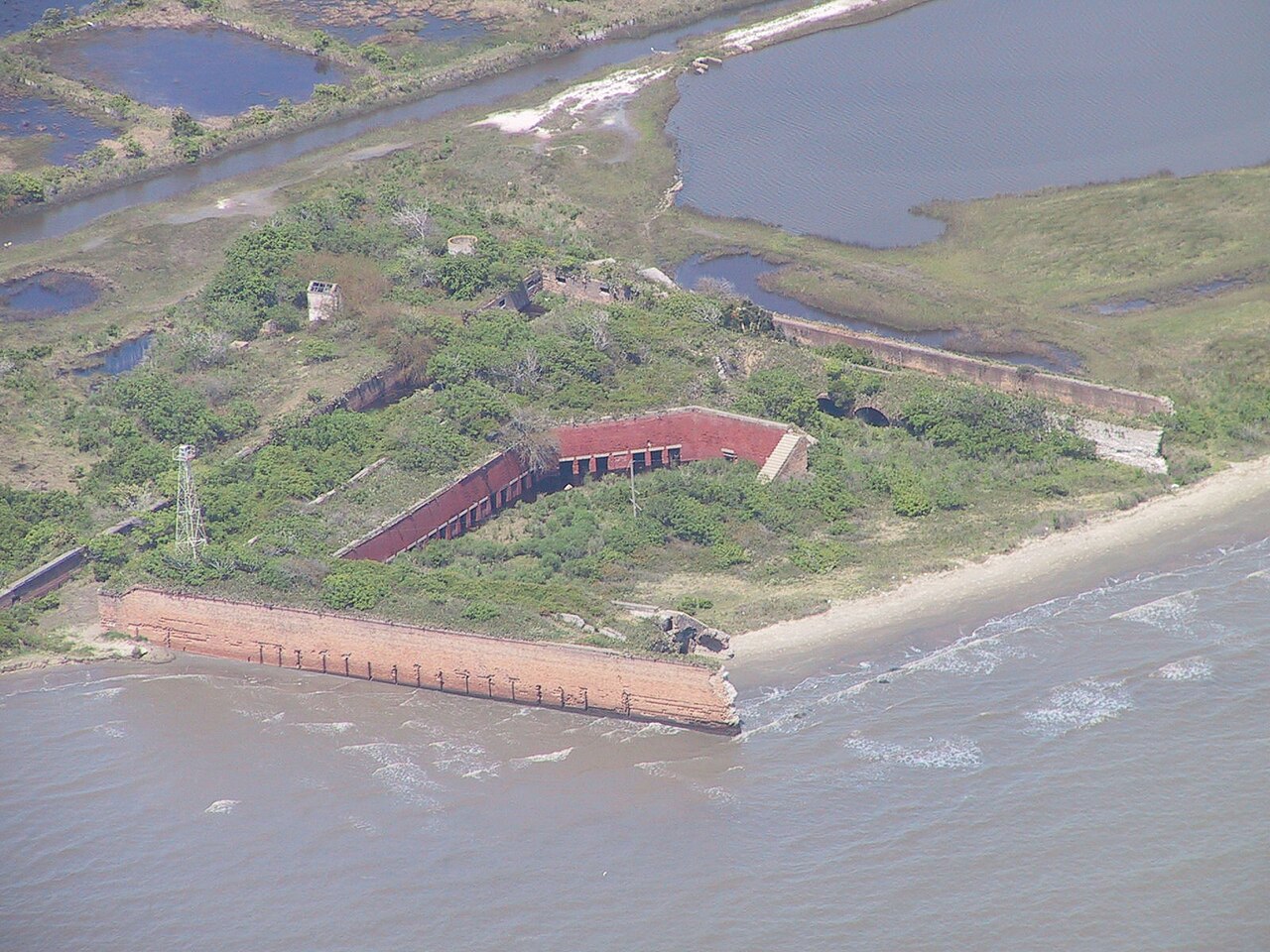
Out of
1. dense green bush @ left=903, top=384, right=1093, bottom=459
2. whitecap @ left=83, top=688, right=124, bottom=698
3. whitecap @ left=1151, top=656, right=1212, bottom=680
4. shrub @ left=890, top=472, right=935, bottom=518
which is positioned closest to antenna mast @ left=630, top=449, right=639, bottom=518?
shrub @ left=890, top=472, right=935, bottom=518

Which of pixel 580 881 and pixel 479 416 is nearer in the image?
pixel 580 881

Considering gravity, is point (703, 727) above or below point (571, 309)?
below

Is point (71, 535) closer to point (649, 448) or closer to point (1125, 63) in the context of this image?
point (649, 448)

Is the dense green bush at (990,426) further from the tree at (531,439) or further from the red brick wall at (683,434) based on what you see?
the tree at (531,439)

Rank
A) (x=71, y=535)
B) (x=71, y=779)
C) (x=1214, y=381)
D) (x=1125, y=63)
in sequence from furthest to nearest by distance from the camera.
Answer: (x=1125, y=63), (x=1214, y=381), (x=71, y=535), (x=71, y=779)

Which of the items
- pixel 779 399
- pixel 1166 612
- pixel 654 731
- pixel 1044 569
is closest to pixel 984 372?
pixel 779 399

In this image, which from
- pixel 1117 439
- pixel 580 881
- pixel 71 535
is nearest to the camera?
pixel 580 881

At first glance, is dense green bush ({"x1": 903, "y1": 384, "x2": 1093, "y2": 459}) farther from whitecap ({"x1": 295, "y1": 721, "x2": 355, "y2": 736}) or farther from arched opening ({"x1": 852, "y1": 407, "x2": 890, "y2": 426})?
whitecap ({"x1": 295, "y1": 721, "x2": 355, "y2": 736})

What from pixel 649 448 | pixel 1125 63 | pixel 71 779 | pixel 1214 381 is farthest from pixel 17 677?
pixel 1125 63
